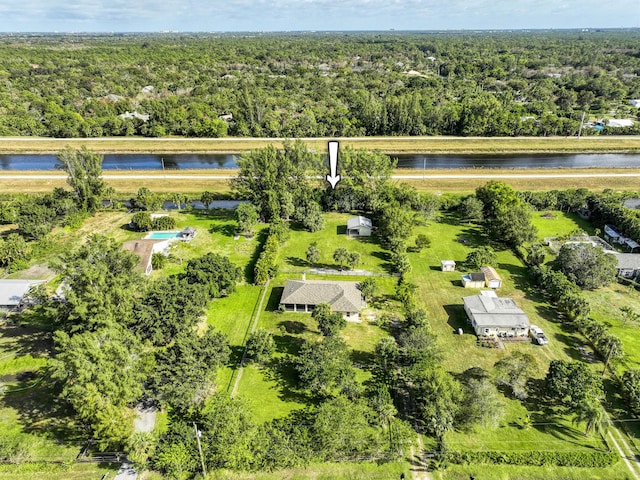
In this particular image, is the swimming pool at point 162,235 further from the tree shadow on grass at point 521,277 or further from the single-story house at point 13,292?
the tree shadow on grass at point 521,277

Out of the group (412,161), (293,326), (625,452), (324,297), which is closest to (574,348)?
(625,452)

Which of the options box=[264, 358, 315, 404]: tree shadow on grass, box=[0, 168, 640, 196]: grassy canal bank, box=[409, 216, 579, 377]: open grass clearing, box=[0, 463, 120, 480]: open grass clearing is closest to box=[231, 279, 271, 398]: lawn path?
box=[264, 358, 315, 404]: tree shadow on grass

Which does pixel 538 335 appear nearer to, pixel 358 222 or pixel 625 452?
pixel 625 452

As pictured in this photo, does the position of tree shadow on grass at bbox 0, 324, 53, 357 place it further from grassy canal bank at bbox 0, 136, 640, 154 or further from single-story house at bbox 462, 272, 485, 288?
grassy canal bank at bbox 0, 136, 640, 154

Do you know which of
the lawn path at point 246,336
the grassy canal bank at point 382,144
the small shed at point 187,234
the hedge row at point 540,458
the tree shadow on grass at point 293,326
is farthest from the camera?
the grassy canal bank at point 382,144

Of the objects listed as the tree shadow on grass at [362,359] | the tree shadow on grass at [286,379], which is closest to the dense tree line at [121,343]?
the tree shadow on grass at [286,379]

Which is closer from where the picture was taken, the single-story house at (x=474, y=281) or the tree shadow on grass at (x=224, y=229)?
the single-story house at (x=474, y=281)

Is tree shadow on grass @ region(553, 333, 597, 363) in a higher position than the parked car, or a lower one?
lower
